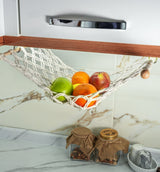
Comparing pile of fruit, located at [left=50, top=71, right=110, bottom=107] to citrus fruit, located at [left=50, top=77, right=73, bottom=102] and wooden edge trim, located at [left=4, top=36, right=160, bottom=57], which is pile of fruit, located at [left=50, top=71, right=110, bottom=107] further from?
wooden edge trim, located at [left=4, top=36, right=160, bottom=57]

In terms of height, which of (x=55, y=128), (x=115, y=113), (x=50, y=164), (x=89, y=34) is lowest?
(x=50, y=164)

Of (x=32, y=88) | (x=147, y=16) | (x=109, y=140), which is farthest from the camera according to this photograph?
(x=32, y=88)

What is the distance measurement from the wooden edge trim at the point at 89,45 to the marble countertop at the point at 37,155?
2.03ft

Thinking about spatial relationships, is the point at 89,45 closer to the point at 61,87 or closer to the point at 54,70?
the point at 61,87

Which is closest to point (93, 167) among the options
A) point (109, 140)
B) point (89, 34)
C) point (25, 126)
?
point (109, 140)

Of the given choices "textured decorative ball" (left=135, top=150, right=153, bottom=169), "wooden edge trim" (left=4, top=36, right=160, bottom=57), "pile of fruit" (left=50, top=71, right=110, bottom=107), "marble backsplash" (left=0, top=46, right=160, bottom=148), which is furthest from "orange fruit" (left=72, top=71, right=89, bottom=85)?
"textured decorative ball" (left=135, top=150, right=153, bottom=169)

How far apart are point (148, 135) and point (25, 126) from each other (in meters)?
0.64

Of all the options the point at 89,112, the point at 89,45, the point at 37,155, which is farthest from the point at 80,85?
the point at 37,155

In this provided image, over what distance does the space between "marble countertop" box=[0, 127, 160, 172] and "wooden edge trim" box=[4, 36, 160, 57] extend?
0.62 meters

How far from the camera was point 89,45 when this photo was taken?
73 centimetres

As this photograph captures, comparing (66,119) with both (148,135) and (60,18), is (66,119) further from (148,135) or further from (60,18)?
(60,18)

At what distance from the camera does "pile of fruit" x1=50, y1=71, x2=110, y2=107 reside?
2.86 feet

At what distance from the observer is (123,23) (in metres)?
0.67

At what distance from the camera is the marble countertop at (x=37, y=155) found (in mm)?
1142
